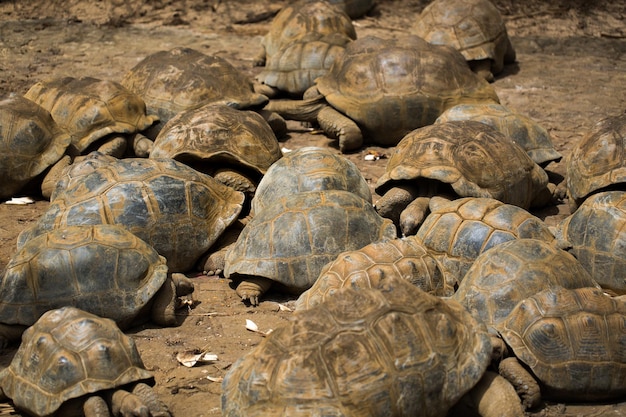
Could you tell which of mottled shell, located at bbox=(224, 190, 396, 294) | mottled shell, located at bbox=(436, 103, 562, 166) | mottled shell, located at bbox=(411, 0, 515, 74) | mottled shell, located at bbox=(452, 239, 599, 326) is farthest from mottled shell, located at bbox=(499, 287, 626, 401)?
mottled shell, located at bbox=(411, 0, 515, 74)

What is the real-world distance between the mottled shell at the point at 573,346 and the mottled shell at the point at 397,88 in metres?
4.60

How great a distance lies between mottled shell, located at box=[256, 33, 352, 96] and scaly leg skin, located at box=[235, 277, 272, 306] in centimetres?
484

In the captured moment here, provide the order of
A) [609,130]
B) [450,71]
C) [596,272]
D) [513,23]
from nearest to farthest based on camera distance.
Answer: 1. [596,272]
2. [609,130]
3. [450,71]
4. [513,23]

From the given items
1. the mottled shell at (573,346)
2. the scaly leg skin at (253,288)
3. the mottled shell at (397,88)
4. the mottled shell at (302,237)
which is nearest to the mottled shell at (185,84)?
the mottled shell at (397,88)

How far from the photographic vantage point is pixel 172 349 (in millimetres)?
5516

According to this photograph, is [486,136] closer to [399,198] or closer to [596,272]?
[399,198]

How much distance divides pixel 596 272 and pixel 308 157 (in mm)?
2368

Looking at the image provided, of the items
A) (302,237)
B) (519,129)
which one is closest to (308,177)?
(302,237)

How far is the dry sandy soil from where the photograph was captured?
552 centimetres

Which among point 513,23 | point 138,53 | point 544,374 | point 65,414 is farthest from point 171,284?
point 513,23

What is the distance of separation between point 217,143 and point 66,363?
335cm

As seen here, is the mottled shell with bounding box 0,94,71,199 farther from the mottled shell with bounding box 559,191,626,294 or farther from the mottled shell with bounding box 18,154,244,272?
the mottled shell with bounding box 559,191,626,294

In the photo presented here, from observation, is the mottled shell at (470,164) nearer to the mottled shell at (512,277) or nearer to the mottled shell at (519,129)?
the mottled shell at (519,129)

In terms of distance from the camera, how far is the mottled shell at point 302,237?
6.08m
